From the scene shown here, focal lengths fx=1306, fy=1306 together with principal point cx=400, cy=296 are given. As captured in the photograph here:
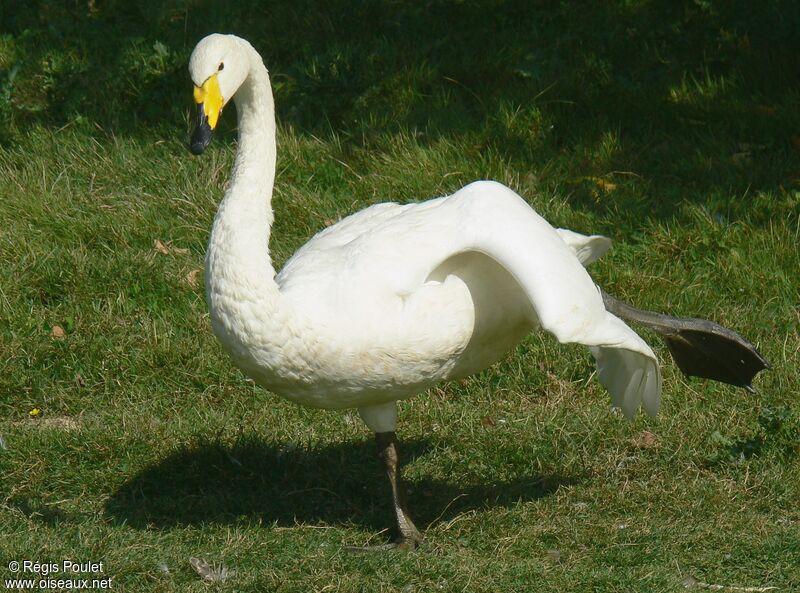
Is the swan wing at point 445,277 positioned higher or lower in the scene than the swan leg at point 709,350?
higher

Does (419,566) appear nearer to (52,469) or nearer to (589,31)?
(52,469)

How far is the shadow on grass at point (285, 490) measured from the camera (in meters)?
5.14

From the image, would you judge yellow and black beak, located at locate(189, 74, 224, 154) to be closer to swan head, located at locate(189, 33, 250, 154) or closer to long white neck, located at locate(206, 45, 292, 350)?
swan head, located at locate(189, 33, 250, 154)

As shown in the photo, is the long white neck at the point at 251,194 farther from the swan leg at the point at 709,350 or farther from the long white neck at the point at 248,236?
A: the swan leg at the point at 709,350

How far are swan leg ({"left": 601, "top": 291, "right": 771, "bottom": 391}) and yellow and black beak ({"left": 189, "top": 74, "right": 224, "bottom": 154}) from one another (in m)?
2.00

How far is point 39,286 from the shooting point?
6.43m

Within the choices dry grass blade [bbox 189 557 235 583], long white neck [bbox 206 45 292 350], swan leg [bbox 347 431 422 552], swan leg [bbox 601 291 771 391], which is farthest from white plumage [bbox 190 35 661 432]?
dry grass blade [bbox 189 557 235 583]

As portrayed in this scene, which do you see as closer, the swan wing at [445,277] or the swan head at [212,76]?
the swan head at [212,76]

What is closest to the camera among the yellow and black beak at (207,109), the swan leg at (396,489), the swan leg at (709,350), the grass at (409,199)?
the yellow and black beak at (207,109)

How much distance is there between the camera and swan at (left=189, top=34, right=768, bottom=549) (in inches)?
169

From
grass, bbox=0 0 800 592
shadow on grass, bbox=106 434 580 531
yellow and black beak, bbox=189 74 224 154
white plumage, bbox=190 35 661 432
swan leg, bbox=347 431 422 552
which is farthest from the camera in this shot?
shadow on grass, bbox=106 434 580 531

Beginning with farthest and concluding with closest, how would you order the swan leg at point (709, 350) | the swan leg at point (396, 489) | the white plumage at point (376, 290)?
1. the swan leg at point (709, 350)
2. the swan leg at point (396, 489)
3. the white plumage at point (376, 290)

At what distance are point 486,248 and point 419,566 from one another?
112 cm

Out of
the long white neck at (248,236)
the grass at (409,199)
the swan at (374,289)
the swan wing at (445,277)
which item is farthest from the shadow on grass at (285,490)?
the long white neck at (248,236)
